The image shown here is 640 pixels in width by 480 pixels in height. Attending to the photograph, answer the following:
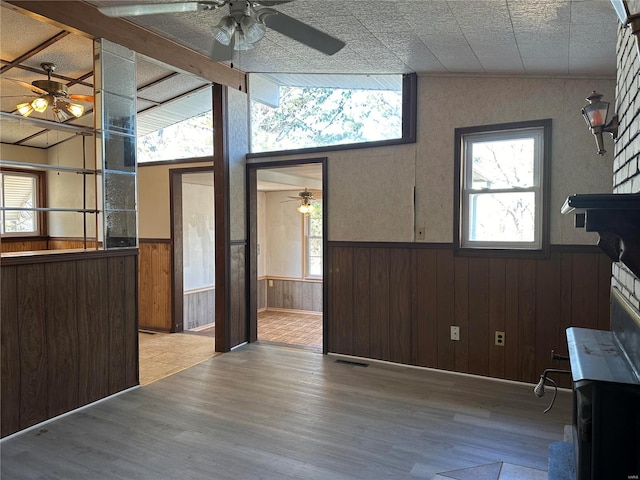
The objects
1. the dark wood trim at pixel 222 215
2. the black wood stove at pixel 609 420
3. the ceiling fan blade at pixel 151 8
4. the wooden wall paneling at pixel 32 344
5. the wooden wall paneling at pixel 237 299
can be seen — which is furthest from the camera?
the wooden wall paneling at pixel 237 299

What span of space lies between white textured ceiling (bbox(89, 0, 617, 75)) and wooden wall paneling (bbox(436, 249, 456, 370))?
5.39ft

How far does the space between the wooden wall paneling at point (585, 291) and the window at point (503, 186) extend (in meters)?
0.30

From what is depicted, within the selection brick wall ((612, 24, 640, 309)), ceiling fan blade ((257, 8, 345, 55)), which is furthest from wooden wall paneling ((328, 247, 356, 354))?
brick wall ((612, 24, 640, 309))

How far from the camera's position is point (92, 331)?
10.6ft

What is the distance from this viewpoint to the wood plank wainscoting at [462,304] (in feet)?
11.4

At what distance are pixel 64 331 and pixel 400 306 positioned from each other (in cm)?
280

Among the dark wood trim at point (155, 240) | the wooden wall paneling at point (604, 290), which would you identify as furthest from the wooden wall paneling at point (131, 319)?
the wooden wall paneling at point (604, 290)

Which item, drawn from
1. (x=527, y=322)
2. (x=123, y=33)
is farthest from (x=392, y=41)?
(x=527, y=322)

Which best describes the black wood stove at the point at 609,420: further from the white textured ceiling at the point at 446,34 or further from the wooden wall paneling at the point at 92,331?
the wooden wall paneling at the point at 92,331

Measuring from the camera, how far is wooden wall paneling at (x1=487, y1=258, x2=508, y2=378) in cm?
371

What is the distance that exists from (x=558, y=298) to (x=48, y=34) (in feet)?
15.2

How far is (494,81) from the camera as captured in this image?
12.1 feet

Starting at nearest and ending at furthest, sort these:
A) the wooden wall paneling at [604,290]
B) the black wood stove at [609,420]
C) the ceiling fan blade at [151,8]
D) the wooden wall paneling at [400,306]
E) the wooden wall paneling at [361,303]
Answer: the black wood stove at [609,420] < the ceiling fan blade at [151,8] < the wooden wall paneling at [604,290] < the wooden wall paneling at [400,306] < the wooden wall paneling at [361,303]

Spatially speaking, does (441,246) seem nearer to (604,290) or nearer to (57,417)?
(604,290)
